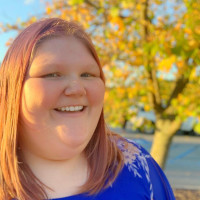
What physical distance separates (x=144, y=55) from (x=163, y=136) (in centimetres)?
116

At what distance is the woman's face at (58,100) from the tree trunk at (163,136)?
8.20 ft

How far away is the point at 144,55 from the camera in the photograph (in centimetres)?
286

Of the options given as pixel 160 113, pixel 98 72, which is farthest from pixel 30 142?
pixel 160 113

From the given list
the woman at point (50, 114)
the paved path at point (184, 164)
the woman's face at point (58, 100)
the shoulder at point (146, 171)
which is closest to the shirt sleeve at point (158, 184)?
the shoulder at point (146, 171)

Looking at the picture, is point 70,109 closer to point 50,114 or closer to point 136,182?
point 50,114

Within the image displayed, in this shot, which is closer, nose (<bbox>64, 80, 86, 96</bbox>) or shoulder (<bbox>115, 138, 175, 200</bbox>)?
nose (<bbox>64, 80, 86, 96</bbox>)

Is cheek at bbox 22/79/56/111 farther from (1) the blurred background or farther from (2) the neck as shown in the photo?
(1) the blurred background

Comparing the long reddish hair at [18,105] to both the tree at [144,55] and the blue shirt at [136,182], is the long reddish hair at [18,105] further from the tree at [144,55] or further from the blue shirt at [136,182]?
the tree at [144,55]

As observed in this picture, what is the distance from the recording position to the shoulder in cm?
122

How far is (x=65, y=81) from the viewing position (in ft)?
3.30

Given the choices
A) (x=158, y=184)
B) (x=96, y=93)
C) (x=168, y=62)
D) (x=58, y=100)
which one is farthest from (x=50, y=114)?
(x=168, y=62)

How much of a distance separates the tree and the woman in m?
1.55

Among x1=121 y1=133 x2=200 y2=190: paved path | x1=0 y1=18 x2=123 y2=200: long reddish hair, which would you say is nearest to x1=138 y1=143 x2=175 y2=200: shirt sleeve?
x1=0 y1=18 x2=123 y2=200: long reddish hair

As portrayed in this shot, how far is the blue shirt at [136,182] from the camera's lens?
112cm
